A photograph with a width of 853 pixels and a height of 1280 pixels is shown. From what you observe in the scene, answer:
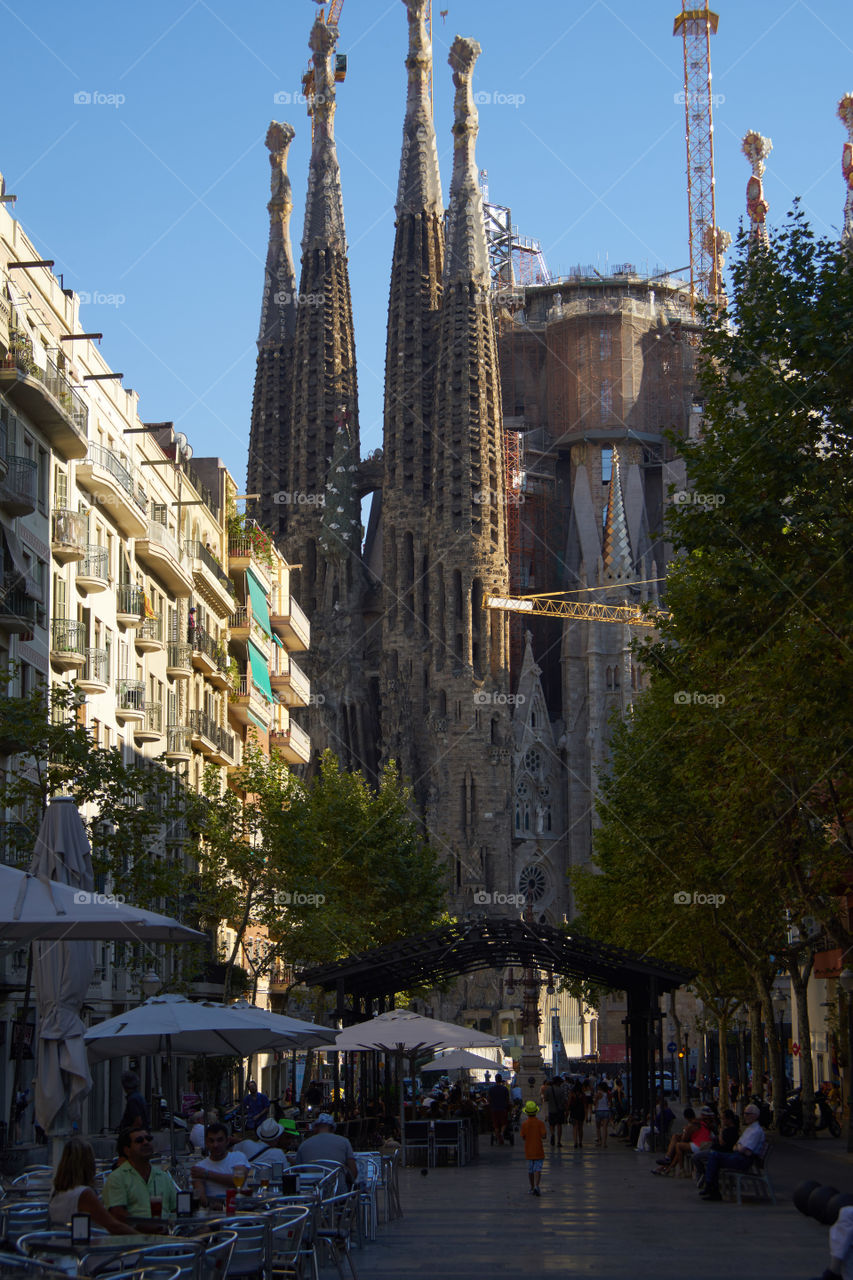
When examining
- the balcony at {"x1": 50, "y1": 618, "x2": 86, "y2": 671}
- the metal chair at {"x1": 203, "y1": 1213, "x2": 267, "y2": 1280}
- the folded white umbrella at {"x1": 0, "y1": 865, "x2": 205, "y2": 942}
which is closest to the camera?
the metal chair at {"x1": 203, "y1": 1213, "x2": 267, "y2": 1280}

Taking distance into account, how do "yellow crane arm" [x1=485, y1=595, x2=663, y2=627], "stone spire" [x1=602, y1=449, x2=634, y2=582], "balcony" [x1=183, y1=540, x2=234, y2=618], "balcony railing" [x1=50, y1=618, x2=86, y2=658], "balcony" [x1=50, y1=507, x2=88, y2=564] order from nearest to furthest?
"balcony railing" [x1=50, y1=618, x2=86, y2=658]
"balcony" [x1=50, y1=507, x2=88, y2=564]
"balcony" [x1=183, y1=540, x2=234, y2=618]
"yellow crane arm" [x1=485, y1=595, x2=663, y2=627]
"stone spire" [x1=602, y1=449, x2=634, y2=582]

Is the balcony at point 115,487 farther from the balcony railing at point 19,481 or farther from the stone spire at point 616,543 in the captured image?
the stone spire at point 616,543

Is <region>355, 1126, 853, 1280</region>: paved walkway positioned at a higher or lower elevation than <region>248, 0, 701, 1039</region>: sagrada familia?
lower

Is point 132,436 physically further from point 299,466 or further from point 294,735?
point 299,466

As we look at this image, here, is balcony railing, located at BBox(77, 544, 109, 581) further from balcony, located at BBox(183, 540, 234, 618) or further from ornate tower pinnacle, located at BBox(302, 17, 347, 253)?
ornate tower pinnacle, located at BBox(302, 17, 347, 253)

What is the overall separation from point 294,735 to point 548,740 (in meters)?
38.7

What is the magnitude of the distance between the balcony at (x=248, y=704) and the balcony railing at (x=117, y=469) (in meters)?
13.5

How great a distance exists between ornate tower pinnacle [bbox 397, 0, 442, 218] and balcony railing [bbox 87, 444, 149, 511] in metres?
66.4

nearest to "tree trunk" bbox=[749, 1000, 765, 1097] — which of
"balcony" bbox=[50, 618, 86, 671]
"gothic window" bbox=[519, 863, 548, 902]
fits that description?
"balcony" bbox=[50, 618, 86, 671]

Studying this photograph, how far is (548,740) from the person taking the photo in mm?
105938

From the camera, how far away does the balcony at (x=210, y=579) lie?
5050cm

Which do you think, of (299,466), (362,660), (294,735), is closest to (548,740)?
(362,660)

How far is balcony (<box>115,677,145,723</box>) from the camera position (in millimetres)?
43188

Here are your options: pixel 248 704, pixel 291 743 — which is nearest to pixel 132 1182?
pixel 248 704
